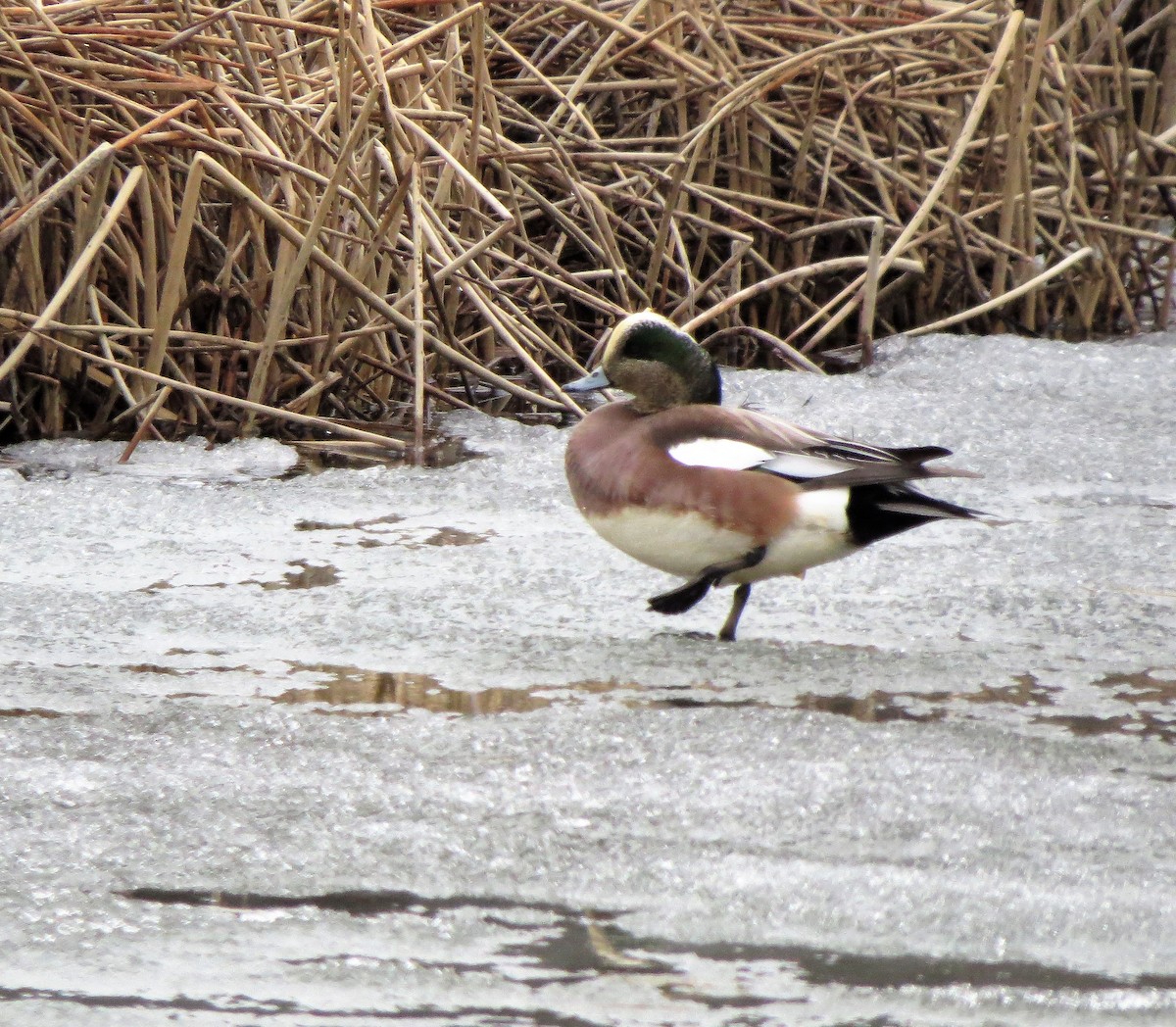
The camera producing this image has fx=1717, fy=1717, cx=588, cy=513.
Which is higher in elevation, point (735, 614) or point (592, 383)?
point (592, 383)

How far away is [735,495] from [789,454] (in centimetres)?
12

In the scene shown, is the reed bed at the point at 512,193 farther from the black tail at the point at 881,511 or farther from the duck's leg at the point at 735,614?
the black tail at the point at 881,511

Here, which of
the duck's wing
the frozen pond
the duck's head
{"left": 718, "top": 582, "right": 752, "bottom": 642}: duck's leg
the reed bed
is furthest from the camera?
the reed bed

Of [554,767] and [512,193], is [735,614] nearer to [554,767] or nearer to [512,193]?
[554,767]

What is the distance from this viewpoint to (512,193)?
4922 mm

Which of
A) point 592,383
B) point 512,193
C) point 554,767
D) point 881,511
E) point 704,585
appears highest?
point 512,193

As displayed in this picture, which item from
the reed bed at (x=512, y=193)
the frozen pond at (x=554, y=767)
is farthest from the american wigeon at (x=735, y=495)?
the reed bed at (x=512, y=193)

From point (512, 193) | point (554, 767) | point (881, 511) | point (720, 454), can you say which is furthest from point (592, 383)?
point (512, 193)

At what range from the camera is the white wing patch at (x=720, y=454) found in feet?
9.12

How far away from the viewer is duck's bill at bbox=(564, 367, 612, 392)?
3072mm

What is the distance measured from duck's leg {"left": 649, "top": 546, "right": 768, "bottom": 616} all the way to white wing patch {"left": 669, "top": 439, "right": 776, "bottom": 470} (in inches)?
5.7

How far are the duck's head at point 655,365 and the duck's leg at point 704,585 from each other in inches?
13.0

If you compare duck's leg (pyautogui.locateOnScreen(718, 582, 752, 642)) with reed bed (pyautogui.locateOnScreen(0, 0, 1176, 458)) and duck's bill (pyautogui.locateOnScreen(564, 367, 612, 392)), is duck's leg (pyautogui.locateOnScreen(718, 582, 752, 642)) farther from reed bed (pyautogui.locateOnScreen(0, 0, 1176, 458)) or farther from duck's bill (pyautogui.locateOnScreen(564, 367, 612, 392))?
reed bed (pyautogui.locateOnScreen(0, 0, 1176, 458))

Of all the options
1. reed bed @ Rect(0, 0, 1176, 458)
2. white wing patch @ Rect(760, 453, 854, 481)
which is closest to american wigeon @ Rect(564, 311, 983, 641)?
white wing patch @ Rect(760, 453, 854, 481)
